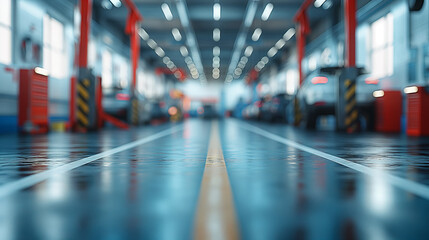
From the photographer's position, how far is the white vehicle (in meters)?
13.9

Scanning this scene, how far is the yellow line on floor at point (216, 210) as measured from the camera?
216 centimetres

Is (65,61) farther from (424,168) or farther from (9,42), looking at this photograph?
(424,168)

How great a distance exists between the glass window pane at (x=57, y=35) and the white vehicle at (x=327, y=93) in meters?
10.2

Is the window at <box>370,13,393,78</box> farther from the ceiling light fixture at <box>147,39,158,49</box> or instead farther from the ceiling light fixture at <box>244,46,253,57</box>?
the ceiling light fixture at <box>147,39,158,49</box>

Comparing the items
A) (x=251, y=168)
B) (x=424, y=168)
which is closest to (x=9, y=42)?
(x=251, y=168)

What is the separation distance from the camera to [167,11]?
23.7m

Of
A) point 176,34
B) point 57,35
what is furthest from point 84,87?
point 176,34

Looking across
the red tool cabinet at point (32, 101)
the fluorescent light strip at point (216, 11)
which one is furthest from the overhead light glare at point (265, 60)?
the red tool cabinet at point (32, 101)

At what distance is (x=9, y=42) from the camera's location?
13.7 meters

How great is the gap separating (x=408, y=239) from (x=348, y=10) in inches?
495

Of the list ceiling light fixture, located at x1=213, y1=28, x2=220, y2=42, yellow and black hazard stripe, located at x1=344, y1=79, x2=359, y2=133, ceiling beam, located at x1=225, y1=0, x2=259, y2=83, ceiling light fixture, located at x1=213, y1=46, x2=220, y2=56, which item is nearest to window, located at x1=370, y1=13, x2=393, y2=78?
yellow and black hazard stripe, located at x1=344, y1=79, x2=359, y2=133

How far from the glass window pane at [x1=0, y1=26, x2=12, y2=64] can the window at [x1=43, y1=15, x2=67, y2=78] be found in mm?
3205

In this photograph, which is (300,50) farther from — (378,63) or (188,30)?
(188,30)

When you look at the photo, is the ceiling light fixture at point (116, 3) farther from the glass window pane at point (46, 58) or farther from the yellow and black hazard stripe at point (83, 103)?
the yellow and black hazard stripe at point (83, 103)
